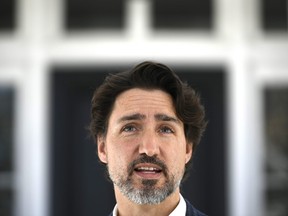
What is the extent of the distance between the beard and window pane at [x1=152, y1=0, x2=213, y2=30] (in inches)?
183

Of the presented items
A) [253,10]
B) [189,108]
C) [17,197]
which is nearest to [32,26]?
[17,197]

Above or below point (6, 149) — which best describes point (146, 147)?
above

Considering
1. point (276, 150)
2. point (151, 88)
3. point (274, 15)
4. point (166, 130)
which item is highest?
point (274, 15)

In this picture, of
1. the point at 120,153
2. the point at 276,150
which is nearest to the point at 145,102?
the point at 120,153

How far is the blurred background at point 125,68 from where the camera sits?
6500 millimetres

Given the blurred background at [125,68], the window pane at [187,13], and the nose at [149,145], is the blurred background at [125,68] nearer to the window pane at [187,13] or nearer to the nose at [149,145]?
the window pane at [187,13]

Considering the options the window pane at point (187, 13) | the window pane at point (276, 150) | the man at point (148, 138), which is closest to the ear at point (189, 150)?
the man at point (148, 138)

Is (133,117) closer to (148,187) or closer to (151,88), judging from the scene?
(151,88)

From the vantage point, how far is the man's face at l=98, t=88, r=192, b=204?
2.08 metres

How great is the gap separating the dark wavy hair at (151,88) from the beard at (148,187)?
0.19 m

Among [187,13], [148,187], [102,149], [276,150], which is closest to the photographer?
[148,187]

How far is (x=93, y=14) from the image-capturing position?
666 cm

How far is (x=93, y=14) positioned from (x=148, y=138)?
4674 mm

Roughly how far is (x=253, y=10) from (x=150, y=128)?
4.70 metres
